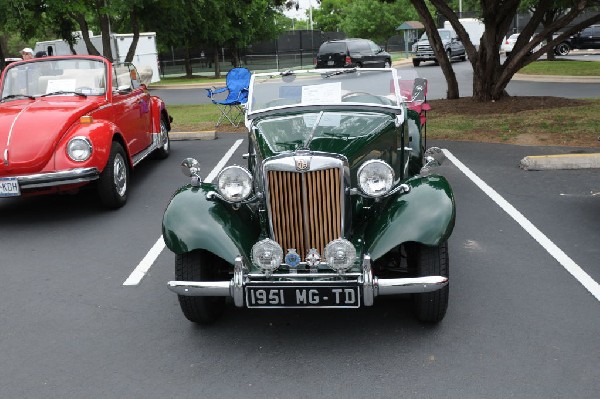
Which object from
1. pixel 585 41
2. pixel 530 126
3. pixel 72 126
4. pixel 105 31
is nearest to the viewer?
pixel 72 126

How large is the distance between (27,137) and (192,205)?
136 inches

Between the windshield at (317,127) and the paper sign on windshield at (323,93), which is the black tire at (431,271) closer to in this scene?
the windshield at (317,127)

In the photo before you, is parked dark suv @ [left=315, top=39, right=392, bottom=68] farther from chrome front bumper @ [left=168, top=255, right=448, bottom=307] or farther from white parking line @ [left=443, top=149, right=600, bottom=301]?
chrome front bumper @ [left=168, top=255, right=448, bottom=307]

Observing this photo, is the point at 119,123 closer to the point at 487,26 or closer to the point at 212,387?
the point at 212,387

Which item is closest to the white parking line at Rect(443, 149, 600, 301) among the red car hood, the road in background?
the red car hood

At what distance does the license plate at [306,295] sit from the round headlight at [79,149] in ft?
12.6

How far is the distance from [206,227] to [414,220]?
135 cm

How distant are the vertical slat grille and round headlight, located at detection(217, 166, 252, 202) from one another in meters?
0.23

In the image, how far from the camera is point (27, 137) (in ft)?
22.8

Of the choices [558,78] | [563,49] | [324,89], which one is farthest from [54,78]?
[563,49]

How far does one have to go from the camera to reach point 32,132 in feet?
23.0

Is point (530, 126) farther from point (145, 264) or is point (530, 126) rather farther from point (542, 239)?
point (145, 264)

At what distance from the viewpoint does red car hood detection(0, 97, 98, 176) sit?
6793 mm

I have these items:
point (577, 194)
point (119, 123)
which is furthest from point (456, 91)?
point (119, 123)
